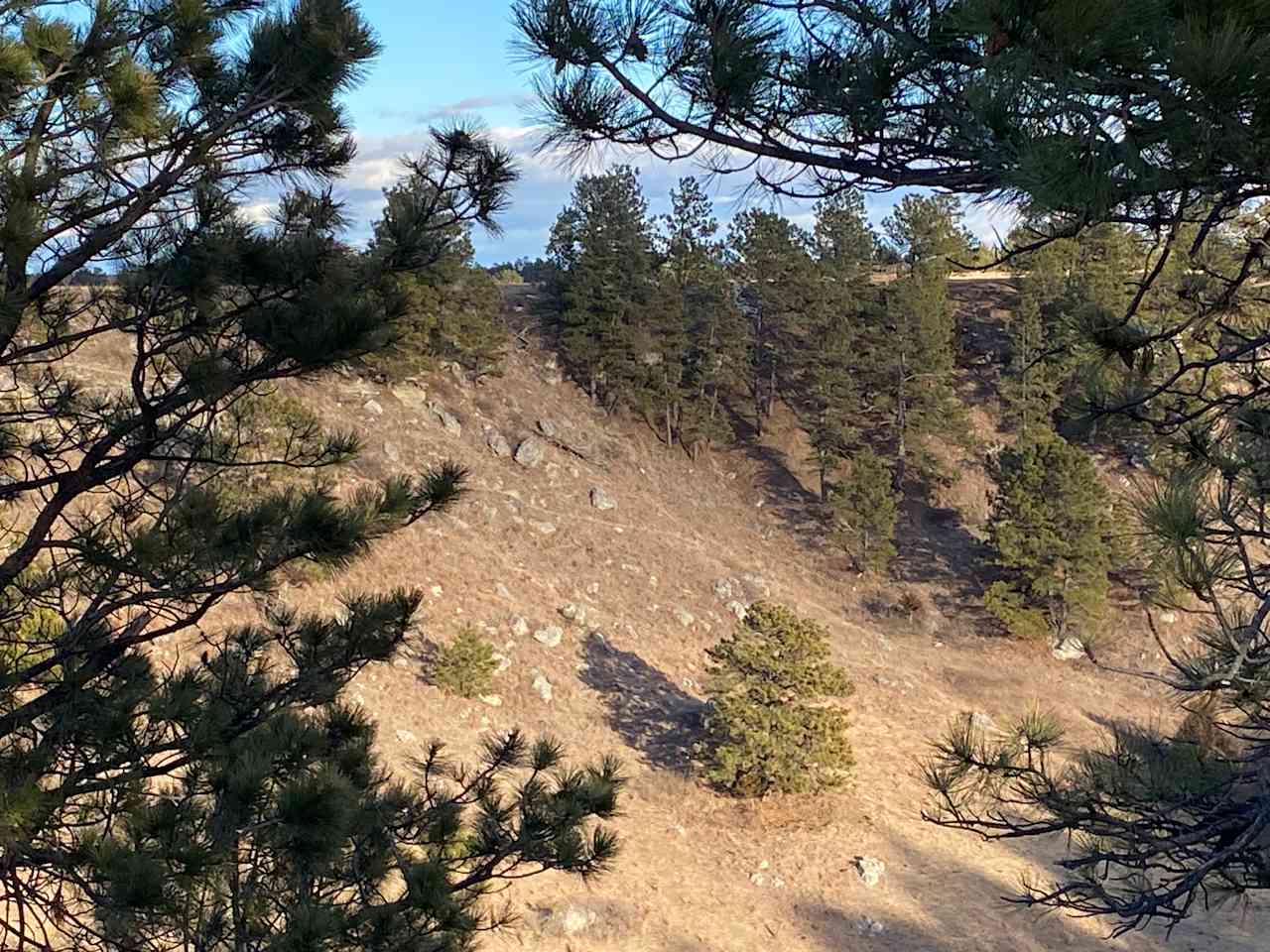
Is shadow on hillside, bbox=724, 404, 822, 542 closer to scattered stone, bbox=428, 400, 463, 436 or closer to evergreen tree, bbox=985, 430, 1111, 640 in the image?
evergreen tree, bbox=985, 430, 1111, 640

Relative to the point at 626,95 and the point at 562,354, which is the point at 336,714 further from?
the point at 562,354

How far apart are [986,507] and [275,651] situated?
21771 mm

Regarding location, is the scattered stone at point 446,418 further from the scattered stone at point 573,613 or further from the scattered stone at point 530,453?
the scattered stone at point 573,613

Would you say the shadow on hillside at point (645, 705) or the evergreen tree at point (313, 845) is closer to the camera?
the evergreen tree at point (313, 845)

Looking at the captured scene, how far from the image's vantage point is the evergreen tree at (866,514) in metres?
24.4

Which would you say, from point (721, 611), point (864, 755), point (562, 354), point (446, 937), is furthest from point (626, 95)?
point (562, 354)

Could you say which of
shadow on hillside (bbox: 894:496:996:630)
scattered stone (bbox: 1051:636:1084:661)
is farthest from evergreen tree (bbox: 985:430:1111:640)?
shadow on hillside (bbox: 894:496:996:630)

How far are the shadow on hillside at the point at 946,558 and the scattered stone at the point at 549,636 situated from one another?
1121 cm

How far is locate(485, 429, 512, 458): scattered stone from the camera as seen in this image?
79.8 feet

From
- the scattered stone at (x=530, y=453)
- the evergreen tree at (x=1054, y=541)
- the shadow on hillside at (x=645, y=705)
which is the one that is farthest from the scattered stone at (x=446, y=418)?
the evergreen tree at (x=1054, y=541)

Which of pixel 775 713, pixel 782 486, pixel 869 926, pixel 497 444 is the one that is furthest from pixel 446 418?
pixel 869 926

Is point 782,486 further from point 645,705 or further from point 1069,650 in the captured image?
point 645,705

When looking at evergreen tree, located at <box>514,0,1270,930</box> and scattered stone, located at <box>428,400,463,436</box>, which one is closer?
evergreen tree, located at <box>514,0,1270,930</box>

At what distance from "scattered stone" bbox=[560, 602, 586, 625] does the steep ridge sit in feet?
0.18
